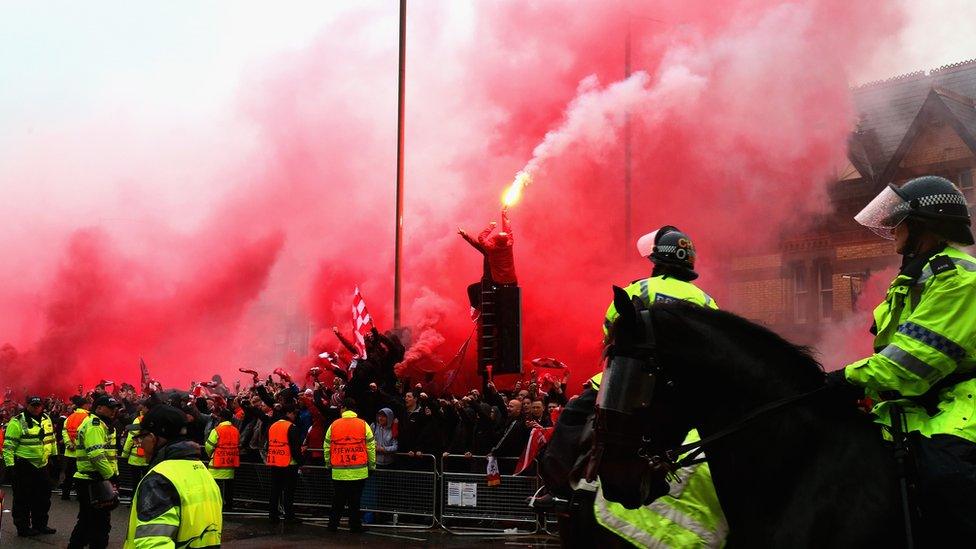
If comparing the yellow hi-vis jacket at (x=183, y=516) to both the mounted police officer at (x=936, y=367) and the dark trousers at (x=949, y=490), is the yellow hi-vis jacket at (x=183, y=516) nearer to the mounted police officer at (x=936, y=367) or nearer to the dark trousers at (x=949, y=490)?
the mounted police officer at (x=936, y=367)

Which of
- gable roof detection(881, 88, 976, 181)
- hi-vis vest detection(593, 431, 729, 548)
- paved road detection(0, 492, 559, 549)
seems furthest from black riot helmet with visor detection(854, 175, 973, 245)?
gable roof detection(881, 88, 976, 181)

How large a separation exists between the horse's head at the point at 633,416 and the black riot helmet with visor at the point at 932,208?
1.17m

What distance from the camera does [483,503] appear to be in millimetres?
12797

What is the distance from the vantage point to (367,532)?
1316 cm

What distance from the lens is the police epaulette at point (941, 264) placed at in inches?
148

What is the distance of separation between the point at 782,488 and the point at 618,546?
3.98ft

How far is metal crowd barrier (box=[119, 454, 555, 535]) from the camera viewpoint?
41.1 ft

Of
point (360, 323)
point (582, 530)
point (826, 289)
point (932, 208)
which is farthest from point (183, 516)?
point (826, 289)

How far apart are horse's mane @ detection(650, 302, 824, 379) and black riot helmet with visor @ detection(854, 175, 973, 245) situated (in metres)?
0.70

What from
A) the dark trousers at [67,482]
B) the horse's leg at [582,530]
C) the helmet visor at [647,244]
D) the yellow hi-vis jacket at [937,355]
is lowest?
the dark trousers at [67,482]

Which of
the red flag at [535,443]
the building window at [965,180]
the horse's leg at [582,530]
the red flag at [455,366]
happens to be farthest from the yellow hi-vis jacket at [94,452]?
the building window at [965,180]

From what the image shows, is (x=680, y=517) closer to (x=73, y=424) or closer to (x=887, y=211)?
(x=887, y=211)

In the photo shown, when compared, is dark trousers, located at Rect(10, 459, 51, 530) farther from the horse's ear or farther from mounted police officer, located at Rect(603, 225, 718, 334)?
the horse's ear

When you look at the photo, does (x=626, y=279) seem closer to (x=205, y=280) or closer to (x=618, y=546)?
(x=205, y=280)
